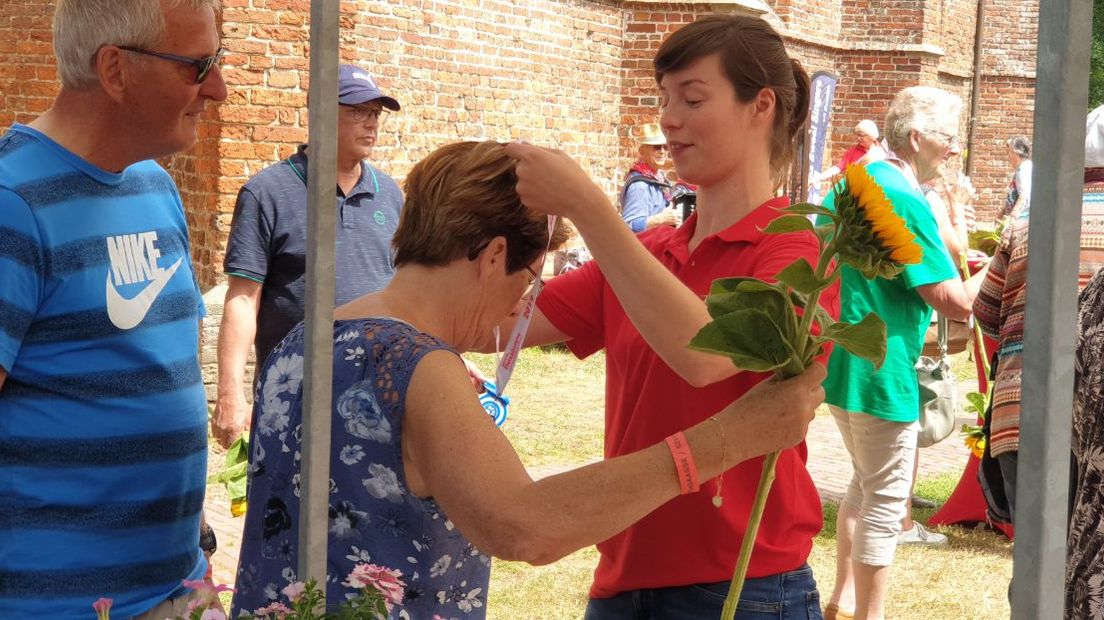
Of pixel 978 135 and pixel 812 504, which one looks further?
pixel 978 135

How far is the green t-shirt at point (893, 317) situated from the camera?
4.29m

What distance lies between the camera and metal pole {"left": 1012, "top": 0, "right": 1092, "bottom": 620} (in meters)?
1.17

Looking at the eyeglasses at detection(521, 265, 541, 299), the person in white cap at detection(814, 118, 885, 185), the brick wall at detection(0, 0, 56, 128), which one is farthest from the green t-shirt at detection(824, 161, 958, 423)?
the brick wall at detection(0, 0, 56, 128)

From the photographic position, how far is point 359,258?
4.23 metres

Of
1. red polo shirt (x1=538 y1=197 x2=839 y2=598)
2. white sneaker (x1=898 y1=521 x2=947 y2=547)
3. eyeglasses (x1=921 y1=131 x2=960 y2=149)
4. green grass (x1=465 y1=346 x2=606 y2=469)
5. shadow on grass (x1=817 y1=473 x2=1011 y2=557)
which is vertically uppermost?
eyeglasses (x1=921 y1=131 x2=960 y2=149)

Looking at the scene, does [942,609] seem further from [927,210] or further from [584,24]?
[584,24]

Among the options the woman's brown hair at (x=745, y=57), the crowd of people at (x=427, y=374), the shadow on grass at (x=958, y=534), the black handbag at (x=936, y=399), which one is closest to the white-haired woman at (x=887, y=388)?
the black handbag at (x=936, y=399)

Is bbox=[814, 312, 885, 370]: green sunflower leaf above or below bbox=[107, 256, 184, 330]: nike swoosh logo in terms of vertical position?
above

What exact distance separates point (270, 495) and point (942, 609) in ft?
13.3

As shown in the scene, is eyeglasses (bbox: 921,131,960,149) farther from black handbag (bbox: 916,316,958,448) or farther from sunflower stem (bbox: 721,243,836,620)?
sunflower stem (bbox: 721,243,836,620)

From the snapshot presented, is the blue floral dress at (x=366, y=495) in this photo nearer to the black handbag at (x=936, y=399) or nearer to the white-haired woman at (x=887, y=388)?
the white-haired woman at (x=887, y=388)

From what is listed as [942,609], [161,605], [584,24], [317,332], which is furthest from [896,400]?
[584,24]

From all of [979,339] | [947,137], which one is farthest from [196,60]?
[979,339]

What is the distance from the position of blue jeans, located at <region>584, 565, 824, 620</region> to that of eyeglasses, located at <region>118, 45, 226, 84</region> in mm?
1192
